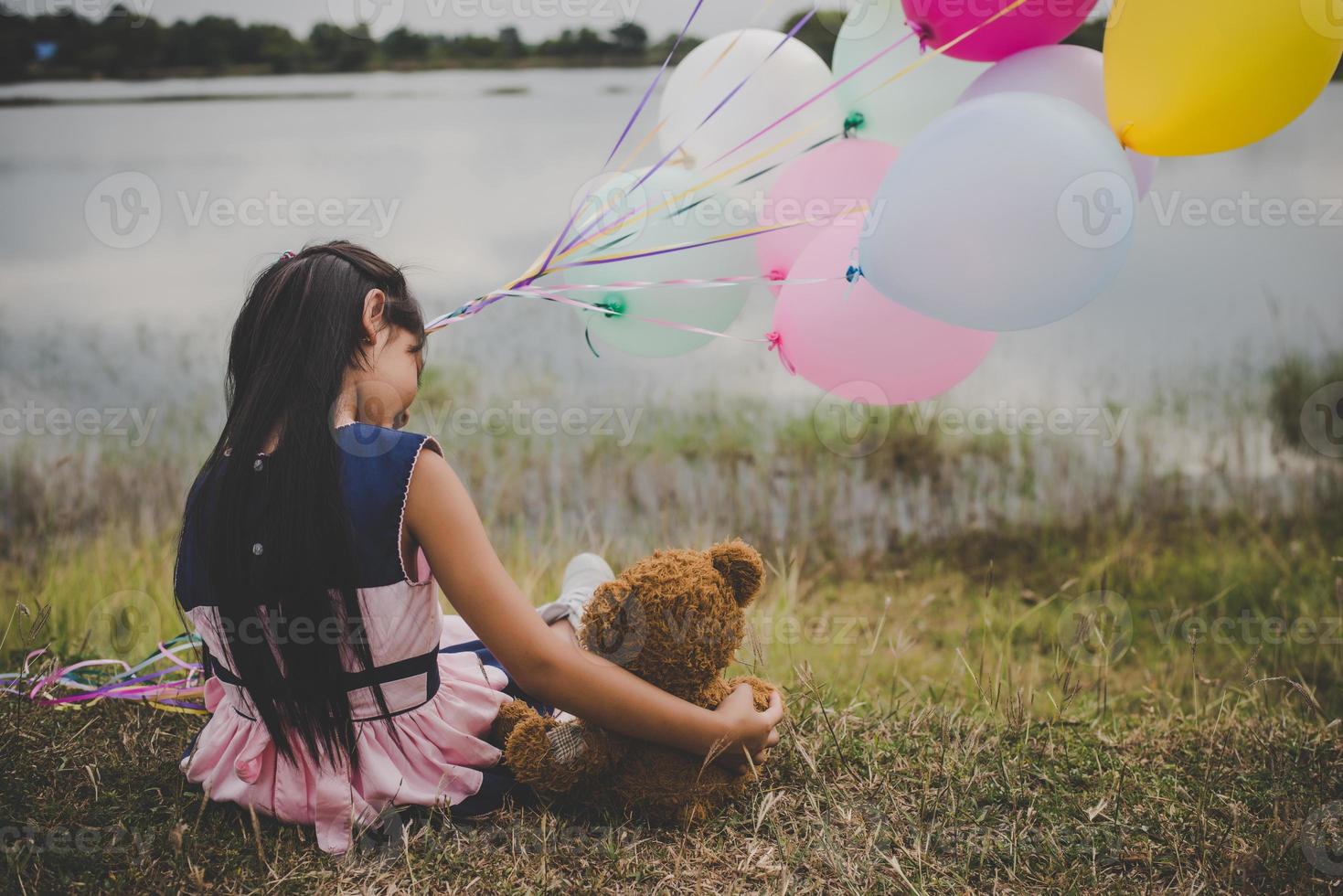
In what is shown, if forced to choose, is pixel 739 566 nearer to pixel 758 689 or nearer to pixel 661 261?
pixel 758 689

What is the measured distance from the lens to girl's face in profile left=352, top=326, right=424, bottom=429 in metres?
1.50

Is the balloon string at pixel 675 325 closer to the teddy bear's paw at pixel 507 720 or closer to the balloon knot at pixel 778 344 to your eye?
the balloon knot at pixel 778 344

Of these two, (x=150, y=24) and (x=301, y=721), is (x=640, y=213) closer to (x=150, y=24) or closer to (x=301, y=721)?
(x=301, y=721)

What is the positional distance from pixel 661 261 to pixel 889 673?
1377mm

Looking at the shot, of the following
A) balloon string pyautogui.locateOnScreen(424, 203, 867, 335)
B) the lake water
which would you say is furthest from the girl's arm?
the lake water

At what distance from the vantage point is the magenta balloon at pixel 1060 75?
63.4 inches

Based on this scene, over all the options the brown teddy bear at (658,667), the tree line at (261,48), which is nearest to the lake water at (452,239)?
the tree line at (261,48)

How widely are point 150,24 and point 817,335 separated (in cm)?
665

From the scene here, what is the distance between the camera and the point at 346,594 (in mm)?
1407

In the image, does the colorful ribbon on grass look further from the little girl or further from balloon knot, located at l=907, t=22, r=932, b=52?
balloon knot, located at l=907, t=22, r=932, b=52

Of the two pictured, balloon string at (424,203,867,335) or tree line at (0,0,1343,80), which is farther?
tree line at (0,0,1343,80)

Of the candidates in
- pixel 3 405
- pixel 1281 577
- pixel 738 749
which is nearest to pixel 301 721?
pixel 738 749

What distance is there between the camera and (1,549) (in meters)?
3.52

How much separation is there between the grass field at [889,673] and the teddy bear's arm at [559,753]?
0.29 feet
